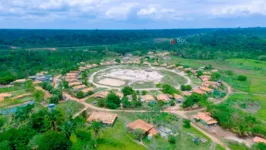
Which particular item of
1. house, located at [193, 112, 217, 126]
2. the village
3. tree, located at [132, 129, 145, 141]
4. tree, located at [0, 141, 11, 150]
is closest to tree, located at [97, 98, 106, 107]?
the village

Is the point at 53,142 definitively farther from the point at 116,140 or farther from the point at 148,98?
the point at 148,98

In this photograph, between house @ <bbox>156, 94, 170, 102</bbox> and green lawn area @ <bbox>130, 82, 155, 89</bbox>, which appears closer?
house @ <bbox>156, 94, 170, 102</bbox>

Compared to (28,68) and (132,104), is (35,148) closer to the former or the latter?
(132,104)

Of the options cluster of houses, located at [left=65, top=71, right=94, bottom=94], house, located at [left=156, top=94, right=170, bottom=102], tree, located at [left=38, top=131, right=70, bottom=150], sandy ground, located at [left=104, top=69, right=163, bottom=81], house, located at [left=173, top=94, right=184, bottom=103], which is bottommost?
sandy ground, located at [left=104, top=69, right=163, bottom=81]

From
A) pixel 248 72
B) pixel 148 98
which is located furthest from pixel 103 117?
pixel 248 72

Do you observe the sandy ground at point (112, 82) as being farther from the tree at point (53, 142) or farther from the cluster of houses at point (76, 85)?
the tree at point (53, 142)

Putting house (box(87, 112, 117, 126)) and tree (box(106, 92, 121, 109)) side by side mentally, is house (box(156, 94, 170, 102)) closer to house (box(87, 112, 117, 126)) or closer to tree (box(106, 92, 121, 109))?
tree (box(106, 92, 121, 109))
